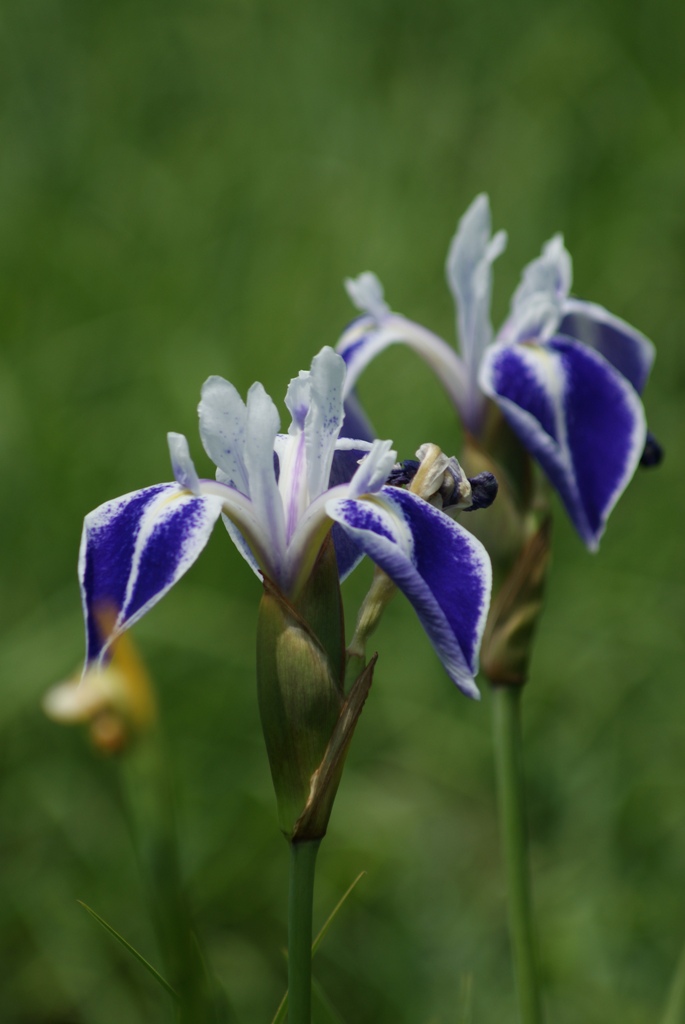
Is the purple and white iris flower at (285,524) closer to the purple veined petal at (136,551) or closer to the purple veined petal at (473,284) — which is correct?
the purple veined petal at (136,551)

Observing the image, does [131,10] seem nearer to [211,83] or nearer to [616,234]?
[211,83]

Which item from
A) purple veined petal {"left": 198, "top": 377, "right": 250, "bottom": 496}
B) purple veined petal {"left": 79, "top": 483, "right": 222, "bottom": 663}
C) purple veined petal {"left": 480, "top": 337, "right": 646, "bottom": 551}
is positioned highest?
purple veined petal {"left": 198, "top": 377, "right": 250, "bottom": 496}

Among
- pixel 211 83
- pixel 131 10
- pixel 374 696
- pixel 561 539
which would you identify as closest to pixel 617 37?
pixel 211 83

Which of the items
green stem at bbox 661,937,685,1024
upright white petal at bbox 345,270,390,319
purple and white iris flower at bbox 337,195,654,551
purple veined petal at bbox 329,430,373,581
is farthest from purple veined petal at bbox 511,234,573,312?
green stem at bbox 661,937,685,1024

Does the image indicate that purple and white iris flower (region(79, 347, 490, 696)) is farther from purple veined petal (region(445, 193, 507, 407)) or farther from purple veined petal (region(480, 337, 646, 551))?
purple veined petal (region(445, 193, 507, 407))

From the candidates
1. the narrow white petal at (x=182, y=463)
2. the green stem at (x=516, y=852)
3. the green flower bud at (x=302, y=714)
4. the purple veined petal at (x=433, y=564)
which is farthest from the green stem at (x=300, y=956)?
the green stem at (x=516, y=852)

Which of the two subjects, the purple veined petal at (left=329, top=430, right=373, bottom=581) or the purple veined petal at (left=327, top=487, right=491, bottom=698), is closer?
the purple veined petal at (left=327, top=487, right=491, bottom=698)

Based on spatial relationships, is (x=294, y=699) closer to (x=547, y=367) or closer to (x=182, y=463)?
(x=182, y=463)
